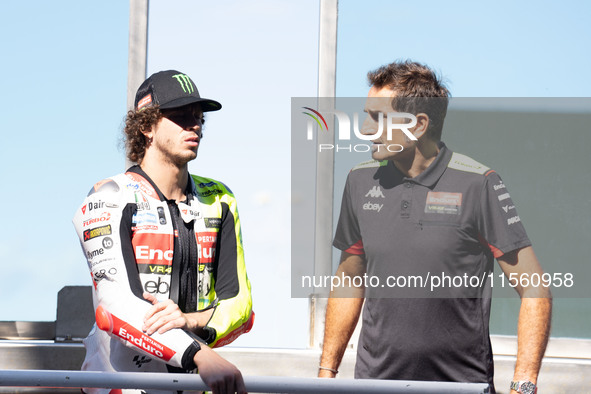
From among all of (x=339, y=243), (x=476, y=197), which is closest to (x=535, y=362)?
(x=476, y=197)

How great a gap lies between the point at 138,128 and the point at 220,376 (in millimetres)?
953

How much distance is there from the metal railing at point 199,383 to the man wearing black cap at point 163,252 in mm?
73

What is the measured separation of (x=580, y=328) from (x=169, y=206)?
102 inches

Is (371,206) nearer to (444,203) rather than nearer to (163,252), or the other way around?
(444,203)

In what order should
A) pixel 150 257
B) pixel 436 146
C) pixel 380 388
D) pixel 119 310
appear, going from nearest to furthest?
pixel 380 388 < pixel 119 310 < pixel 150 257 < pixel 436 146

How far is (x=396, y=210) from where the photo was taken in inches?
104

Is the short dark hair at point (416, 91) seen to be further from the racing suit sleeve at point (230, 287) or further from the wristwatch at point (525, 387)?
the wristwatch at point (525, 387)

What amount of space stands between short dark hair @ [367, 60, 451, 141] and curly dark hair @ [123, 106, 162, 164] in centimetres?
→ 86

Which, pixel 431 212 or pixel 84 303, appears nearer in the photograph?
pixel 431 212

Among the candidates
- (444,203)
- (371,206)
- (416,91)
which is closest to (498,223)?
(444,203)

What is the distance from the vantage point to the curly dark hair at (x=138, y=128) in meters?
2.43

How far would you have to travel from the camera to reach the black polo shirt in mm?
2436

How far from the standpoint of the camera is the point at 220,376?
193cm

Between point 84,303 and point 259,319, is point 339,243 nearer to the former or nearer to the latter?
point 259,319
